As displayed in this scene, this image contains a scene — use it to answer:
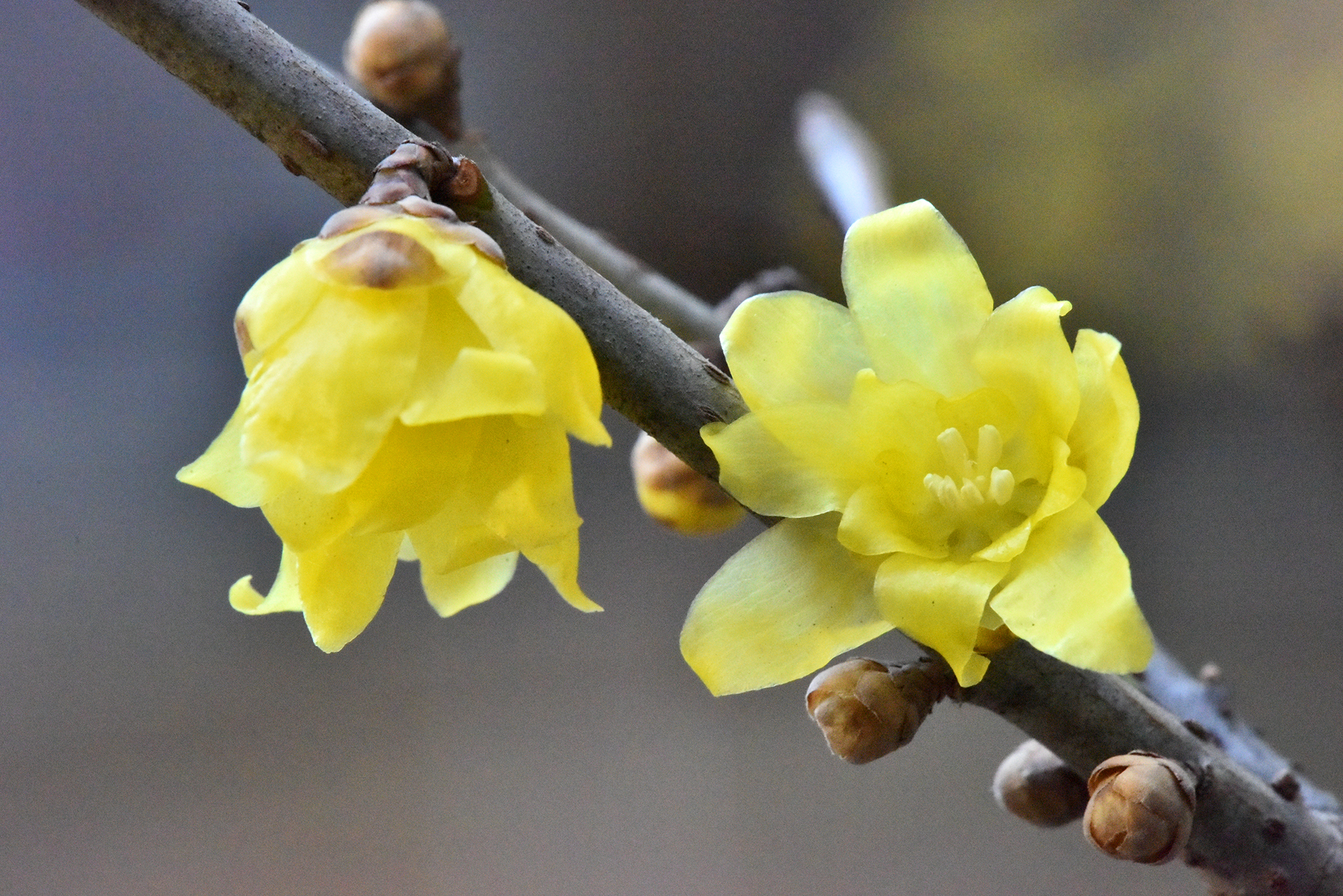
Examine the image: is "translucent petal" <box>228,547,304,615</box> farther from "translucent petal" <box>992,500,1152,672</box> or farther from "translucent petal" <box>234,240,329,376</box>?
"translucent petal" <box>992,500,1152,672</box>

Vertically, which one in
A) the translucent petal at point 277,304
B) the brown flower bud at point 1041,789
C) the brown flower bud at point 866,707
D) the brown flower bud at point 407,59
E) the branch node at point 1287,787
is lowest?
the branch node at point 1287,787

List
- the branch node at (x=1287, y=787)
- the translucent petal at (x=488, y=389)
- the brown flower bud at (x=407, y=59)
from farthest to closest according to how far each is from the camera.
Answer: the brown flower bud at (x=407, y=59) < the branch node at (x=1287, y=787) < the translucent petal at (x=488, y=389)

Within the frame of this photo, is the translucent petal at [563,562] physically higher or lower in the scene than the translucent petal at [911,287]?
lower

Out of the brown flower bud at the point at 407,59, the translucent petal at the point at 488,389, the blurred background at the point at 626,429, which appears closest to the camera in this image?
the translucent petal at the point at 488,389

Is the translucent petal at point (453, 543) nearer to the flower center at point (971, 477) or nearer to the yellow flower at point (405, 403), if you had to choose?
the yellow flower at point (405, 403)

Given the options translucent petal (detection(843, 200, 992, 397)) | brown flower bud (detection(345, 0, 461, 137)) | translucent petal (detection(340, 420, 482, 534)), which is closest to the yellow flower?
translucent petal (detection(340, 420, 482, 534))

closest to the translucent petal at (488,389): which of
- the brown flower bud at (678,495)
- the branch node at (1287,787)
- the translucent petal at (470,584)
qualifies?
the translucent petal at (470,584)

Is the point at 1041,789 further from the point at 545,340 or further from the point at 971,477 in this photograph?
the point at 545,340
